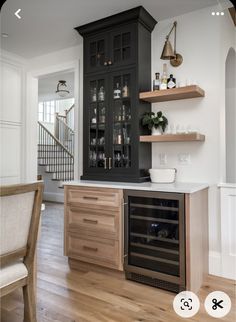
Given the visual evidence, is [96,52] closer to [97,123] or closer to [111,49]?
[111,49]

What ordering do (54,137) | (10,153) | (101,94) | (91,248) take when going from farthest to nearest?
(54,137) < (10,153) < (101,94) < (91,248)

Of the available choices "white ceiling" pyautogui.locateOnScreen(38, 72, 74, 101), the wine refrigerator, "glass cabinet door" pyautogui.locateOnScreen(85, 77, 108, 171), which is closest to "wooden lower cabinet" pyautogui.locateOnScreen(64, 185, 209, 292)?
the wine refrigerator

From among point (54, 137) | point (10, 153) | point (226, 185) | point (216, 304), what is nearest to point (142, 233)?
point (216, 304)

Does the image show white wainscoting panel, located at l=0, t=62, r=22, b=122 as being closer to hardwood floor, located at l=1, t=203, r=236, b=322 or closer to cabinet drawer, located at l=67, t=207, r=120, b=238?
cabinet drawer, located at l=67, t=207, r=120, b=238

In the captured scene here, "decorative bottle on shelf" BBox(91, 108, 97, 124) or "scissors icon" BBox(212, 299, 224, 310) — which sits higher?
"decorative bottle on shelf" BBox(91, 108, 97, 124)

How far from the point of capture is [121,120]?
116 inches

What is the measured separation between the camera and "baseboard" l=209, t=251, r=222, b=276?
8.59 feet

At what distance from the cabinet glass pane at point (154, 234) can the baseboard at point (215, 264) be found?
0.59 meters

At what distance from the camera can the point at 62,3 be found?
2707mm

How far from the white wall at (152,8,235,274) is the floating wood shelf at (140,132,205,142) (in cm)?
19

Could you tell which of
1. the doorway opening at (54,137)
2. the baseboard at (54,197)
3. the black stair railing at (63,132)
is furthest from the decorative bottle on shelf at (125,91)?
the black stair railing at (63,132)

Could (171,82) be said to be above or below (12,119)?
above

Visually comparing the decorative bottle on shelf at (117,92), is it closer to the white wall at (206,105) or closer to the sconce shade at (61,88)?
the white wall at (206,105)

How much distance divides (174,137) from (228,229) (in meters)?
1.02
